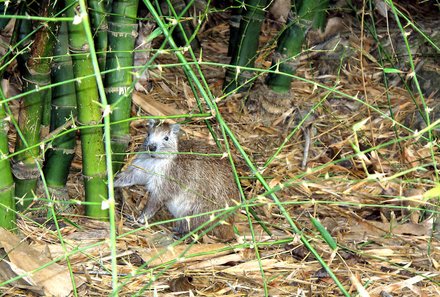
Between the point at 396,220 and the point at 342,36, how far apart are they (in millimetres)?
1876

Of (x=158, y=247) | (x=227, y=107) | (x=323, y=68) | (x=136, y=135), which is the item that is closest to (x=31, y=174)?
(x=158, y=247)

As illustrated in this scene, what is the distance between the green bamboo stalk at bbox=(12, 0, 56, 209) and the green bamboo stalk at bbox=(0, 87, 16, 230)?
113mm

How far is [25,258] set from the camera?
11.6ft

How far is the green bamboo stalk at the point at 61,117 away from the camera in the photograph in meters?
3.82

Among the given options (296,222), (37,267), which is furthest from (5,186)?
(296,222)

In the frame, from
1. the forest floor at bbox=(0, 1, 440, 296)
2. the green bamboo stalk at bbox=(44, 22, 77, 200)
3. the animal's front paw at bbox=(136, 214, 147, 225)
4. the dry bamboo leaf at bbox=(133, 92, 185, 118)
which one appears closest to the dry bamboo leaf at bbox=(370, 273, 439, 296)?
the forest floor at bbox=(0, 1, 440, 296)

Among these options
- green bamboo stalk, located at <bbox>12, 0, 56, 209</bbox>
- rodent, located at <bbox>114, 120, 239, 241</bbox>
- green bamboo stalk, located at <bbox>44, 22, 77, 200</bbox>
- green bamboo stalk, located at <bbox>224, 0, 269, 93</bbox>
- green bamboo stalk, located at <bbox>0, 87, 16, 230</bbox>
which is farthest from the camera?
green bamboo stalk, located at <bbox>224, 0, 269, 93</bbox>

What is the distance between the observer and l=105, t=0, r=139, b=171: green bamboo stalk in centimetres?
361

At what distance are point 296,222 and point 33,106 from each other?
4.98ft

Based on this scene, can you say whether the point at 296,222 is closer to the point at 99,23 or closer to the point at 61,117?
the point at 61,117

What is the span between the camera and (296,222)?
4152 mm

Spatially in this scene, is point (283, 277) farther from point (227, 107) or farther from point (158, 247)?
point (227, 107)

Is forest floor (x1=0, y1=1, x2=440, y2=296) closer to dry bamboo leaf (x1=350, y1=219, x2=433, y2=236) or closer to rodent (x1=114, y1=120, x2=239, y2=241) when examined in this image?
dry bamboo leaf (x1=350, y1=219, x2=433, y2=236)

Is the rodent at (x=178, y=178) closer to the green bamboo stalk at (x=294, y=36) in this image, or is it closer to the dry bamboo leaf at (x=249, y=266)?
the dry bamboo leaf at (x=249, y=266)
